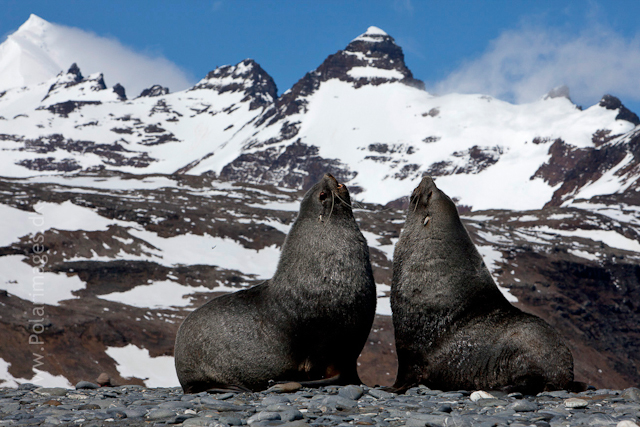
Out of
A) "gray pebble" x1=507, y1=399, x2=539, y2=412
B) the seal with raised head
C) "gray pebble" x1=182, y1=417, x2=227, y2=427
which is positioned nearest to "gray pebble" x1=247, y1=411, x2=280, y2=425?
"gray pebble" x1=182, y1=417, x2=227, y2=427

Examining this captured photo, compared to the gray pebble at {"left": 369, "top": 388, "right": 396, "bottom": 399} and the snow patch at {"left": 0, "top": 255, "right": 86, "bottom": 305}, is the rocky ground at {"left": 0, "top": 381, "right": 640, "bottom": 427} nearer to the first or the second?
the gray pebble at {"left": 369, "top": 388, "right": 396, "bottom": 399}

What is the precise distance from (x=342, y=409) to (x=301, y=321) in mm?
2425

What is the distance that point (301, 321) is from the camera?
912cm

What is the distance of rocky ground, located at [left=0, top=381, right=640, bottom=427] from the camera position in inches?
230

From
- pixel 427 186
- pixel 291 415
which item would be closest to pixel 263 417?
pixel 291 415

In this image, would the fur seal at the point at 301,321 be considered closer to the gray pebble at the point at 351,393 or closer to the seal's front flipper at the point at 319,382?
the seal's front flipper at the point at 319,382

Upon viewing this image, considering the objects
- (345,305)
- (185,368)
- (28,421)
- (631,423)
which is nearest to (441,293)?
(345,305)

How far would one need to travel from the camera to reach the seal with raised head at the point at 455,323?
800cm

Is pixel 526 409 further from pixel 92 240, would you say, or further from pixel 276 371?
pixel 92 240

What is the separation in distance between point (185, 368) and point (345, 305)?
299 cm

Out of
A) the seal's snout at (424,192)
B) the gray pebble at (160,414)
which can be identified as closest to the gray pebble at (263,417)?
the gray pebble at (160,414)

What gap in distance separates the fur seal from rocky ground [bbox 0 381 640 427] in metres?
0.78

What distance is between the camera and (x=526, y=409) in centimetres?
640

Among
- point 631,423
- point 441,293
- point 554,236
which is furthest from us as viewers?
point 554,236
